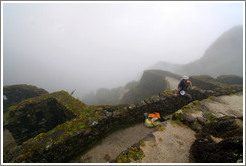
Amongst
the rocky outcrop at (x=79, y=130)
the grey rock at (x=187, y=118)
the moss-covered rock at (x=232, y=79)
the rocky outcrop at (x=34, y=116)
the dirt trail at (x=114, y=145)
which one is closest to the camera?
the rocky outcrop at (x=79, y=130)

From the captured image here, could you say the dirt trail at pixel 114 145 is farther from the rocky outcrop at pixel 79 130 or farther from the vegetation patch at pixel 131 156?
the vegetation patch at pixel 131 156

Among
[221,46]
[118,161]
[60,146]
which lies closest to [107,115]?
[60,146]

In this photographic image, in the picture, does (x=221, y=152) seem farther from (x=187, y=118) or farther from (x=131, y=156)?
(x=131, y=156)

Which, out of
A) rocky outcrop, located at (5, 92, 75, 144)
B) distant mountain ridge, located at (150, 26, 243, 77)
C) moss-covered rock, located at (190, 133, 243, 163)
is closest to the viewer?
moss-covered rock, located at (190, 133, 243, 163)

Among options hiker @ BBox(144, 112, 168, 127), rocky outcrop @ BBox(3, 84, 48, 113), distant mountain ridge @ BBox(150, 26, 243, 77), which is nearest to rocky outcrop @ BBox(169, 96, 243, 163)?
hiker @ BBox(144, 112, 168, 127)

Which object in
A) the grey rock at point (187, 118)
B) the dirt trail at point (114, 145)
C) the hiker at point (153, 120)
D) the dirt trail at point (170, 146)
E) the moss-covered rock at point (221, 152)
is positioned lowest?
the dirt trail at point (114, 145)

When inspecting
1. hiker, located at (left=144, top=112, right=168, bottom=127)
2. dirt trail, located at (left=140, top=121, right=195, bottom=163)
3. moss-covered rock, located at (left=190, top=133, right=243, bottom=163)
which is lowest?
hiker, located at (left=144, top=112, right=168, bottom=127)

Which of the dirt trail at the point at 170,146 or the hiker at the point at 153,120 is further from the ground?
the dirt trail at the point at 170,146

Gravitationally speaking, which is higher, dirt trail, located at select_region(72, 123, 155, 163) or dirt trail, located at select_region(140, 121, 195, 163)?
dirt trail, located at select_region(140, 121, 195, 163)

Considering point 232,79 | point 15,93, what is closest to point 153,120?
point 15,93

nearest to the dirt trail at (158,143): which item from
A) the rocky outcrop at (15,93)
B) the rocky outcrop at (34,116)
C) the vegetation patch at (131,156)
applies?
the vegetation patch at (131,156)

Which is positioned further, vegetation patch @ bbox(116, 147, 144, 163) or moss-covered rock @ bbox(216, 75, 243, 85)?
moss-covered rock @ bbox(216, 75, 243, 85)

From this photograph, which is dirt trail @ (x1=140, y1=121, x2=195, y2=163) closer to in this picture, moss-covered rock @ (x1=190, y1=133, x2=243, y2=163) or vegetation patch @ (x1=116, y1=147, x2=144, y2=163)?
vegetation patch @ (x1=116, y1=147, x2=144, y2=163)

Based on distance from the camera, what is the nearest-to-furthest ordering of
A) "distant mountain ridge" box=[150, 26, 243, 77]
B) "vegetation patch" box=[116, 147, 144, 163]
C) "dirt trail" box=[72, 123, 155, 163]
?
"vegetation patch" box=[116, 147, 144, 163] → "dirt trail" box=[72, 123, 155, 163] → "distant mountain ridge" box=[150, 26, 243, 77]
